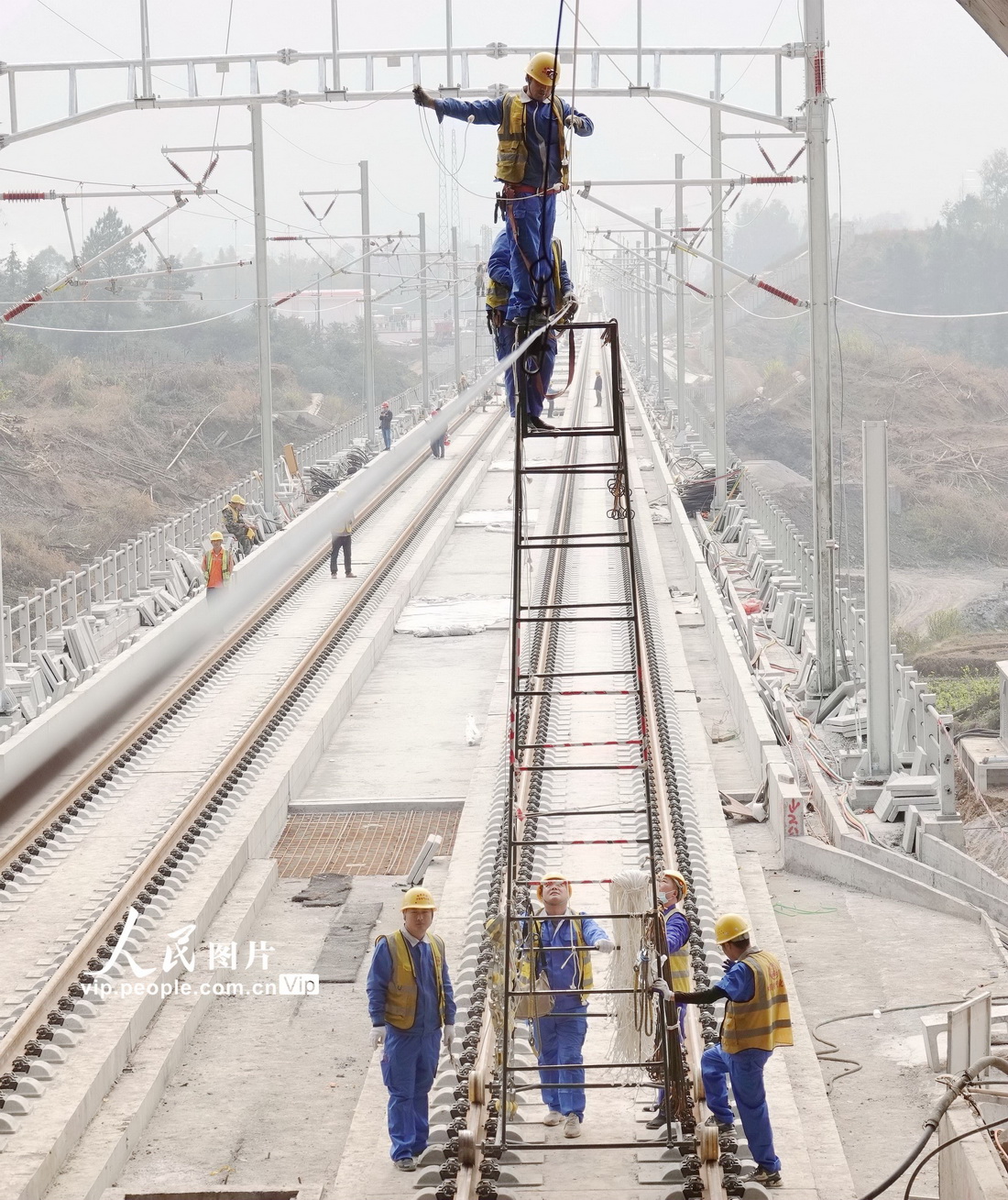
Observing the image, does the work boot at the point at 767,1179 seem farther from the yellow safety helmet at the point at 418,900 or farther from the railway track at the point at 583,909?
the yellow safety helmet at the point at 418,900

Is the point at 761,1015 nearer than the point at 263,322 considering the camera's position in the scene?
Yes

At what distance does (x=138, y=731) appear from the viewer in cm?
1944

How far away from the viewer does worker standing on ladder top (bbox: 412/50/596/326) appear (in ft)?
27.6

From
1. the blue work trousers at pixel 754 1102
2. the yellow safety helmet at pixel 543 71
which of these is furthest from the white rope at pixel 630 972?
the yellow safety helmet at pixel 543 71

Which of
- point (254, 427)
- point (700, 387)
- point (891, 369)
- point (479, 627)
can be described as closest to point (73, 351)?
point (254, 427)

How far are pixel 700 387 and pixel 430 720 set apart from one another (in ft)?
303

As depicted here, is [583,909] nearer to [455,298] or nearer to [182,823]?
[182,823]

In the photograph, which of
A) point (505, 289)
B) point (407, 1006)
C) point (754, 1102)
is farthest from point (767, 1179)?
point (505, 289)

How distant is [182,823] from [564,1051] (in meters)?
7.20

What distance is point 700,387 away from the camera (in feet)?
368

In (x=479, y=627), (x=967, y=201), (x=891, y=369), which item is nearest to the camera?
(x=479, y=627)

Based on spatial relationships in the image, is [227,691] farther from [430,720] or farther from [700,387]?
[700,387]

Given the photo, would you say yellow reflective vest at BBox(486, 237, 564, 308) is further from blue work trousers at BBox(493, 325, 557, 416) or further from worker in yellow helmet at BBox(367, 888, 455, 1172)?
worker in yellow helmet at BBox(367, 888, 455, 1172)

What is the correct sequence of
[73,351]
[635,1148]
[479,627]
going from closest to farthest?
[635,1148] < [479,627] < [73,351]
